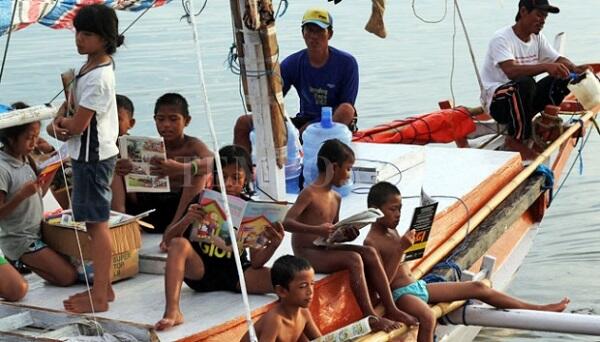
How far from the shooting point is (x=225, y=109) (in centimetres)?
1509

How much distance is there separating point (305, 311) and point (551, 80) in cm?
418

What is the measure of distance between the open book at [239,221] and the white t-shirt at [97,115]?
50 cm

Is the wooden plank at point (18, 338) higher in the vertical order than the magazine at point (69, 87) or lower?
lower

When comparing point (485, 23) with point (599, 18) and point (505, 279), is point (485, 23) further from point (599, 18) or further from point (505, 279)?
point (505, 279)

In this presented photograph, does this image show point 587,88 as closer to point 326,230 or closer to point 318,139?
point 318,139

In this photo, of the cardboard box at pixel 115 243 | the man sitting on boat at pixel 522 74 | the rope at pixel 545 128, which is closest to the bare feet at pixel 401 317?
the cardboard box at pixel 115 243

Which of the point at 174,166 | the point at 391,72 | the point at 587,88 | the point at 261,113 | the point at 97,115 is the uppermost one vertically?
the point at 97,115

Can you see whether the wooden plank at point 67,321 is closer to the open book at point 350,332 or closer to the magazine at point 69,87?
the open book at point 350,332

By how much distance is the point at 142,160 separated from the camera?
5969 mm

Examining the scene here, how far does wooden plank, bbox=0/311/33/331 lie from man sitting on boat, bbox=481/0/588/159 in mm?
4459

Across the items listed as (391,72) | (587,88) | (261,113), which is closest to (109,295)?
(261,113)

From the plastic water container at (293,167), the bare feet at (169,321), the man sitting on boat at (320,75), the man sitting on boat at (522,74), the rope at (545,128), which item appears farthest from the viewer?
the rope at (545,128)

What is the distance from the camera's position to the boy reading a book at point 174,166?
6.01 metres

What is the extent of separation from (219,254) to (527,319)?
175cm
